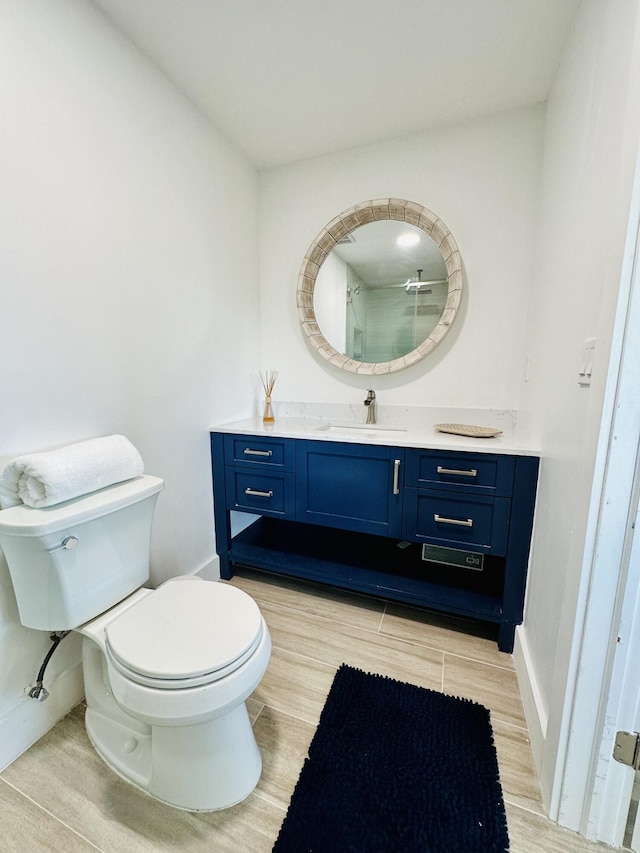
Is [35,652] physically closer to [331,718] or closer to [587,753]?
[331,718]

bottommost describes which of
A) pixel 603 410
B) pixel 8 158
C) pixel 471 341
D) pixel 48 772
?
pixel 48 772

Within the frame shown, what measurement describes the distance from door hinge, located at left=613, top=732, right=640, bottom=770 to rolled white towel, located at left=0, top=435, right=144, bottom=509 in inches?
58.4

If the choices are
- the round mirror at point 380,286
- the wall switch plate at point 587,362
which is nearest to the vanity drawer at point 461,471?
the wall switch plate at point 587,362

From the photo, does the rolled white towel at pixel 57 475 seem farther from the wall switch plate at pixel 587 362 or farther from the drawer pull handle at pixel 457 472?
the wall switch plate at pixel 587 362

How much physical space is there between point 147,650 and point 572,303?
1.52m

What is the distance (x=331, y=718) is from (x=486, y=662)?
2.20 ft

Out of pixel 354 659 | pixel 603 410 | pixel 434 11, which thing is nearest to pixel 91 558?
pixel 354 659

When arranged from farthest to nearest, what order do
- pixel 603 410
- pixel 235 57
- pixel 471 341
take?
pixel 471 341 → pixel 235 57 → pixel 603 410

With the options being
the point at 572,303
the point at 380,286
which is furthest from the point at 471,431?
the point at 380,286

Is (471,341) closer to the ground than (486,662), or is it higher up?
higher up

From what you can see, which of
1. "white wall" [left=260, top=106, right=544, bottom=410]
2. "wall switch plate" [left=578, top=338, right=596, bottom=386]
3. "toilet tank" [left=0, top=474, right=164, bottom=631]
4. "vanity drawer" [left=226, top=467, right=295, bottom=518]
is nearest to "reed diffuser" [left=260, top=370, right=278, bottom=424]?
"white wall" [left=260, top=106, right=544, bottom=410]

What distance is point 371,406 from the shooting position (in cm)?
200

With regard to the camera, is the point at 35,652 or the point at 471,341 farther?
the point at 471,341

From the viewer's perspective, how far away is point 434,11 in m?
1.20
